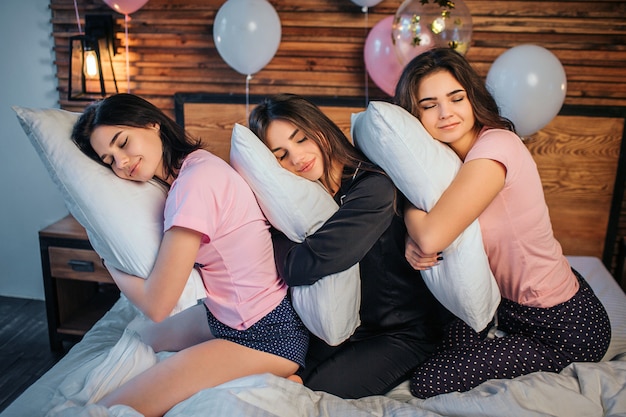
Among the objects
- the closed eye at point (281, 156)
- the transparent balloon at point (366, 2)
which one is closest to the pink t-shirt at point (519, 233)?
the closed eye at point (281, 156)

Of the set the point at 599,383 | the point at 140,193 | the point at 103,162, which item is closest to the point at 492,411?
the point at 599,383

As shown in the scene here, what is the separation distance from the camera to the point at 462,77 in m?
1.56

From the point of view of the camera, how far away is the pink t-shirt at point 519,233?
4.87 feet

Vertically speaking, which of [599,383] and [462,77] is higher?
[462,77]

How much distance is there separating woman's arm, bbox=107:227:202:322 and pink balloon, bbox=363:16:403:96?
54.3 inches

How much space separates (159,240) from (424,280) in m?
0.71

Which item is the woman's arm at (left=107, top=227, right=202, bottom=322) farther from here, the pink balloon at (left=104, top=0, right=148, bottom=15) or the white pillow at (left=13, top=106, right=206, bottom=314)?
the pink balloon at (left=104, top=0, right=148, bottom=15)

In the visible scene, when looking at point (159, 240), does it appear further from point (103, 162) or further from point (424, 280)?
point (424, 280)

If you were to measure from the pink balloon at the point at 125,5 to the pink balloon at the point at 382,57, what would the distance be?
3.37 feet

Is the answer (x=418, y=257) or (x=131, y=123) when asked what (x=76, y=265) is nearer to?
(x=131, y=123)

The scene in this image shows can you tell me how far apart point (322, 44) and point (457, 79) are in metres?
1.24

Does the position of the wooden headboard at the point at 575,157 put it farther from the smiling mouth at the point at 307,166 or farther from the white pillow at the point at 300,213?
the white pillow at the point at 300,213

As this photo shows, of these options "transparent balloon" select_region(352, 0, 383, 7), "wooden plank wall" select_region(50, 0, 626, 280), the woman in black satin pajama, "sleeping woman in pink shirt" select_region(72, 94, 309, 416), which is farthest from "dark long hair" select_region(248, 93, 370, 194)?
"wooden plank wall" select_region(50, 0, 626, 280)

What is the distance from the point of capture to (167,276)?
138 centimetres
